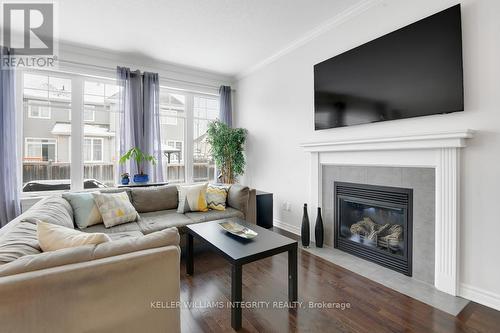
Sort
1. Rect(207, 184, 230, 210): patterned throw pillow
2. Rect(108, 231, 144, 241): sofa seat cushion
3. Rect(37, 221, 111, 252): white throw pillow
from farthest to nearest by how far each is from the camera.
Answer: Rect(207, 184, 230, 210): patterned throw pillow < Rect(108, 231, 144, 241): sofa seat cushion < Rect(37, 221, 111, 252): white throw pillow

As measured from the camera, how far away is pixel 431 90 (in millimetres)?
1995

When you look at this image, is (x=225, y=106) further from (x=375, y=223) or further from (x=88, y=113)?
(x=375, y=223)

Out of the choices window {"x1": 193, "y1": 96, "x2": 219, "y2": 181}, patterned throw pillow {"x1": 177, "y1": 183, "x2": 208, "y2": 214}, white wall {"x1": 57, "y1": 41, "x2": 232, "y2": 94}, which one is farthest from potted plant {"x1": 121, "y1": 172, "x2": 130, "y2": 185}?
white wall {"x1": 57, "y1": 41, "x2": 232, "y2": 94}

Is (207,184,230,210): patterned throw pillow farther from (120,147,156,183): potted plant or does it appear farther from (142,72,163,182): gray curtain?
(142,72,163,182): gray curtain

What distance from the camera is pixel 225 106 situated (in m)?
4.73

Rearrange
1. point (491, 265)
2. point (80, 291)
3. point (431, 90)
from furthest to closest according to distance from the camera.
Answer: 1. point (431, 90)
2. point (491, 265)
3. point (80, 291)

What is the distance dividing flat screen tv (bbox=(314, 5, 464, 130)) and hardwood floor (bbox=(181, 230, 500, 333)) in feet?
5.09

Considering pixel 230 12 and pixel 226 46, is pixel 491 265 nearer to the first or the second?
pixel 230 12

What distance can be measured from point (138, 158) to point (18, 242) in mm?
2389

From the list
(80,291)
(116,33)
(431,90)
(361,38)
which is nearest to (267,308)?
(80,291)

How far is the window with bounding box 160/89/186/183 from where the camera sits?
4332 mm

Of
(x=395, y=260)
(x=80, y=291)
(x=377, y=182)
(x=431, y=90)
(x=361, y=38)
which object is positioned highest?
(x=361, y=38)

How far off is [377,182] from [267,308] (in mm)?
1652

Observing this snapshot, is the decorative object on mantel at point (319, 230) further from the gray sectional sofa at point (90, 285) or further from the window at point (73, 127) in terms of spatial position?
the window at point (73, 127)
